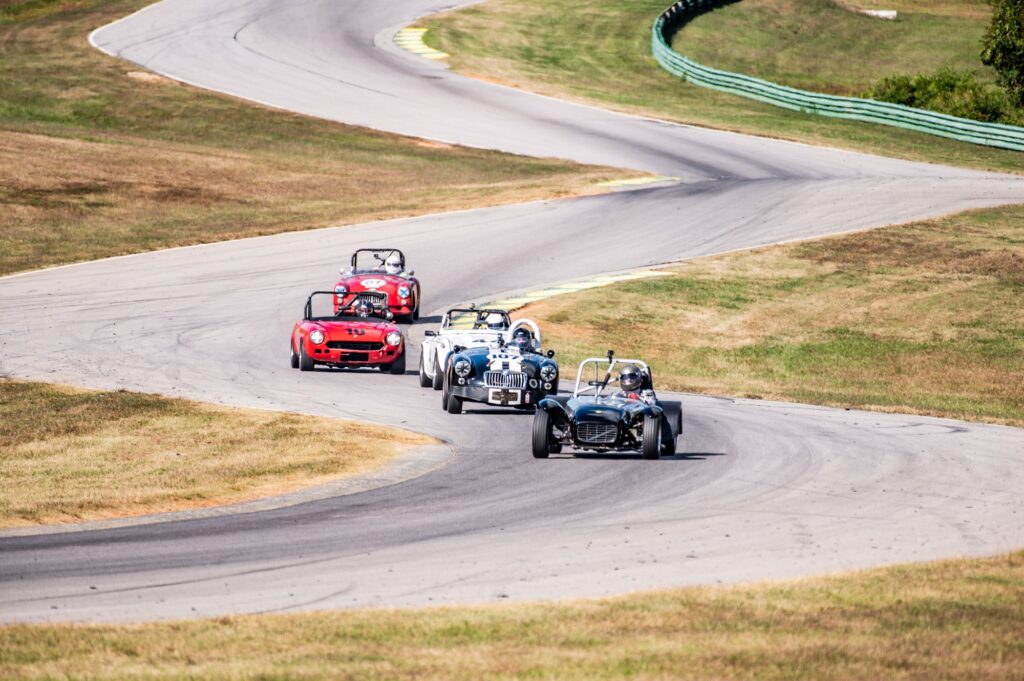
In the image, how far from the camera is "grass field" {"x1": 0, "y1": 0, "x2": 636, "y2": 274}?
153ft

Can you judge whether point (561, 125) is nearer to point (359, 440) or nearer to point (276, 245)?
point (276, 245)

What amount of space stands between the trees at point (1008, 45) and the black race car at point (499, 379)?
47261 millimetres

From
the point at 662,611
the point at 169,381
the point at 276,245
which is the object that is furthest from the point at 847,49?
the point at 662,611

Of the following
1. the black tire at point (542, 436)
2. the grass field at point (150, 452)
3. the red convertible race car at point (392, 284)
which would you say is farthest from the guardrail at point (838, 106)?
the black tire at point (542, 436)

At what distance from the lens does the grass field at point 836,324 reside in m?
31.4

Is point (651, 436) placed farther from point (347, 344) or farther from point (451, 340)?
point (347, 344)

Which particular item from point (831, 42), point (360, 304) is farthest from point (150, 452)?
point (831, 42)

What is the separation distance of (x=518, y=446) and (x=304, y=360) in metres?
8.48

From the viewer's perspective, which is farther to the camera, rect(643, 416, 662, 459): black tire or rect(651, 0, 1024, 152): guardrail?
rect(651, 0, 1024, 152): guardrail

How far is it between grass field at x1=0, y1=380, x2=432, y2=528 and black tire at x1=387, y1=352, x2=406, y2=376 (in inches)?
211

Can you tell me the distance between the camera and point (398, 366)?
97.2 feet

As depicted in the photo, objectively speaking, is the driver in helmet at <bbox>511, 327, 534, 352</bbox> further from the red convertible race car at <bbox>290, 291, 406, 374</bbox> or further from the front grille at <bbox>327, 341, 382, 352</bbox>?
the front grille at <bbox>327, 341, 382, 352</bbox>

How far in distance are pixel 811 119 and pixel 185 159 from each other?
27302 mm

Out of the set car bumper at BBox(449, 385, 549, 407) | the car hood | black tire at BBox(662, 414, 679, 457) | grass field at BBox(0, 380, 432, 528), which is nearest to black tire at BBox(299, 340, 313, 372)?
grass field at BBox(0, 380, 432, 528)
